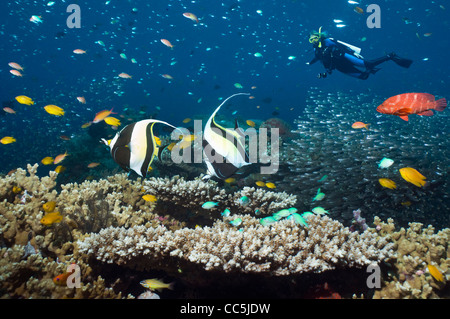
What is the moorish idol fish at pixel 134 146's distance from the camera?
155 centimetres

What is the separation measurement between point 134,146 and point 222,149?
25.2 inches

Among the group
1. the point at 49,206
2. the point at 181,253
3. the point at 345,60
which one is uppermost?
the point at 345,60

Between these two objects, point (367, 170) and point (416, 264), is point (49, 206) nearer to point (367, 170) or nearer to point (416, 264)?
point (416, 264)

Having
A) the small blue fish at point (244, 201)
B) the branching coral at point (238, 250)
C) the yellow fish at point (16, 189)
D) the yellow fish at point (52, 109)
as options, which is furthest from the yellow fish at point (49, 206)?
the yellow fish at point (52, 109)

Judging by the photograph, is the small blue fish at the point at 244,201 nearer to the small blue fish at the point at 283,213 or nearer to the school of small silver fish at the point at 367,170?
the small blue fish at the point at 283,213

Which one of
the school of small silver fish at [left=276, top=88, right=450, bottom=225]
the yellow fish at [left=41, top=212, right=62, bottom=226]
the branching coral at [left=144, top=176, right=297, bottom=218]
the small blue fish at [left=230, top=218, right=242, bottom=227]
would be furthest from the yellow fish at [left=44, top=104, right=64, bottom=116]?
the school of small silver fish at [left=276, top=88, right=450, bottom=225]

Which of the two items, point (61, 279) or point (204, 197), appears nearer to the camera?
point (61, 279)

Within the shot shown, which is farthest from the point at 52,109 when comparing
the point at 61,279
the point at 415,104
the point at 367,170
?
the point at 367,170

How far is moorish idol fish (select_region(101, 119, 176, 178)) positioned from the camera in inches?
61.0

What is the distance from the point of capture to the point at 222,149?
5.15 feet

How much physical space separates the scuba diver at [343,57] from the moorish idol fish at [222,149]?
6091 mm

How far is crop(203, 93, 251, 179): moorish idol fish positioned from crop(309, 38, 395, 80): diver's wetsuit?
6642 millimetres
